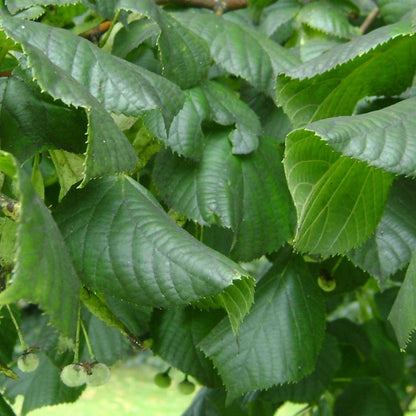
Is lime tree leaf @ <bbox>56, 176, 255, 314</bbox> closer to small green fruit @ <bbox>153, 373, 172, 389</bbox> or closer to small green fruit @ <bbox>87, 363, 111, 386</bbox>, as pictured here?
small green fruit @ <bbox>87, 363, 111, 386</bbox>

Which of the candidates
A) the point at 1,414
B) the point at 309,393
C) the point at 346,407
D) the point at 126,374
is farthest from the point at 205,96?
the point at 126,374

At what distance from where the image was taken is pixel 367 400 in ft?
5.83

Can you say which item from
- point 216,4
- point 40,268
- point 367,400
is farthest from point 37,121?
point 367,400

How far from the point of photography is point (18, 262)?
23.9 inches

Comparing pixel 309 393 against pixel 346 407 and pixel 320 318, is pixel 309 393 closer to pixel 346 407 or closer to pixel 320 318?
pixel 346 407

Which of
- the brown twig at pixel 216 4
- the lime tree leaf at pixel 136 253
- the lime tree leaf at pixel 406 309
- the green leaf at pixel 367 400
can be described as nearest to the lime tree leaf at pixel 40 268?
the lime tree leaf at pixel 136 253

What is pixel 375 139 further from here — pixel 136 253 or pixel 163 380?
pixel 163 380

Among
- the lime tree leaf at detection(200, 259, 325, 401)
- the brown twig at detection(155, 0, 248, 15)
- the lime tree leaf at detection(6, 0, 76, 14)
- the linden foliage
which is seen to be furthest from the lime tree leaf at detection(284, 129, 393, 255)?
the brown twig at detection(155, 0, 248, 15)

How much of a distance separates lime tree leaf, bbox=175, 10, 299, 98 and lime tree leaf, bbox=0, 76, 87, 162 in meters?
0.35

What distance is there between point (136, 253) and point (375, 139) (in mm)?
289

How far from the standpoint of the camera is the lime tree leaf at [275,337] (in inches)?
46.8

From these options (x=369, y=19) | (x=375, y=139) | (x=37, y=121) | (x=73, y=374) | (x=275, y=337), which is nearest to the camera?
(x=375, y=139)

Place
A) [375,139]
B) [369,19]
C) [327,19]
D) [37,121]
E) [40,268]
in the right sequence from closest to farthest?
[40,268], [375,139], [37,121], [327,19], [369,19]

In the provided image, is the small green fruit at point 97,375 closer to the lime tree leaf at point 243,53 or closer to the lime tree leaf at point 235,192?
the lime tree leaf at point 235,192
